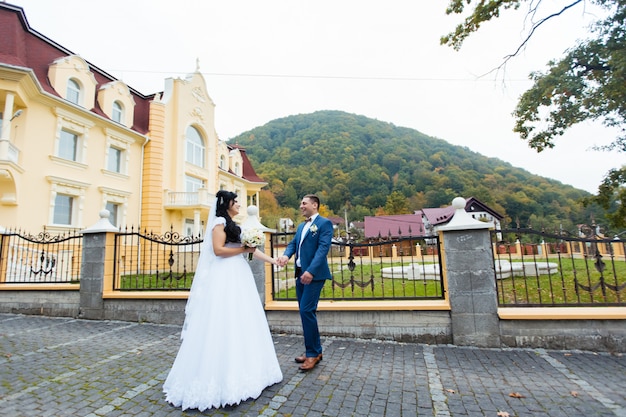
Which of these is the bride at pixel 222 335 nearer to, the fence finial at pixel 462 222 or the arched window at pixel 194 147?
the fence finial at pixel 462 222

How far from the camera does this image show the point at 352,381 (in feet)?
10.8

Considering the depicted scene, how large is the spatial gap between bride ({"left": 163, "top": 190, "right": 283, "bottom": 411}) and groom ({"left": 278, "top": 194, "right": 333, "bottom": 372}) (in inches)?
21.3

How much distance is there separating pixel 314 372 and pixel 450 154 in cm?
6936

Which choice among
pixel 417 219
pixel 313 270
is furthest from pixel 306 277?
pixel 417 219

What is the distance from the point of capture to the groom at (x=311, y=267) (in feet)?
11.8

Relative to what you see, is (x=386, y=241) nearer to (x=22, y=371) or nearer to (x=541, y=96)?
(x=22, y=371)

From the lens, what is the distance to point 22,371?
369 centimetres

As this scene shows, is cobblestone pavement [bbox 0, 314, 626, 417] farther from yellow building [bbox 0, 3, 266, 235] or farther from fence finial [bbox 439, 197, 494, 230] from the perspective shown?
yellow building [bbox 0, 3, 266, 235]

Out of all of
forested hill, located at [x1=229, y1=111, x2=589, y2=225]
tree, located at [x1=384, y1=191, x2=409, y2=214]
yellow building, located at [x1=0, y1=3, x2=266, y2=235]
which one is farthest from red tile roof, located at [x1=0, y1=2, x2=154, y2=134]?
tree, located at [x1=384, y1=191, x2=409, y2=214]

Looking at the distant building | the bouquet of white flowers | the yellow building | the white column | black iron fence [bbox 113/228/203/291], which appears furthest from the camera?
the distant building

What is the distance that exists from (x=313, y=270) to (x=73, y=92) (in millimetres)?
17190

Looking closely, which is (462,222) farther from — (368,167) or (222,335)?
(368,167)

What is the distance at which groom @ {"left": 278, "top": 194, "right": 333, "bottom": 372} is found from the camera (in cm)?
361

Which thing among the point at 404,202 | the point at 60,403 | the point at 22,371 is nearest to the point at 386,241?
the point at 60,403
